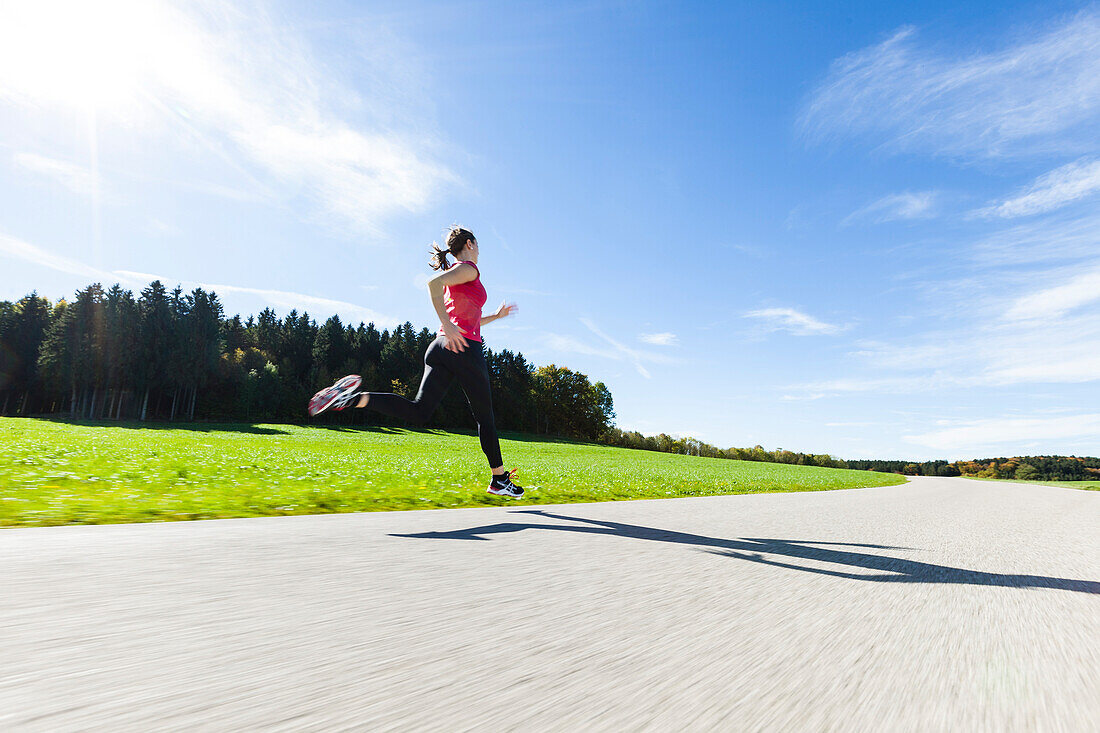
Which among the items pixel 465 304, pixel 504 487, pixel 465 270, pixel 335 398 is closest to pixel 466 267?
pixel 465 270

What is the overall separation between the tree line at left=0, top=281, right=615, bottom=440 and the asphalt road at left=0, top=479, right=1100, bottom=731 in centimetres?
6244

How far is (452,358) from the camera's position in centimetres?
562

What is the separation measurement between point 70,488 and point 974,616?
719 centimetres

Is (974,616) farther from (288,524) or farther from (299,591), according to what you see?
(288,524)

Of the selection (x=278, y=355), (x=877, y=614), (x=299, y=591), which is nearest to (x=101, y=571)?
(x=299, y=591)

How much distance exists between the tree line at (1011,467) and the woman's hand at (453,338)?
82843 millimetres

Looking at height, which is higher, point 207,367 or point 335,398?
point 207,367

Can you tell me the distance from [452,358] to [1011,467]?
3769 inches

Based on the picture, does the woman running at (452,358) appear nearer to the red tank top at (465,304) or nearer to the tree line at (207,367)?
the red tank top at (465,304)

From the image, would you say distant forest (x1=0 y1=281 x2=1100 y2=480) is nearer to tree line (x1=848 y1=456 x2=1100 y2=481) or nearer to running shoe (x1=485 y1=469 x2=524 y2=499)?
tree line (x1=848 y1=456 x2=1100 y2=481)

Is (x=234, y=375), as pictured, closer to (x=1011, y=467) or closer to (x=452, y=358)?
(x=452, y=358)

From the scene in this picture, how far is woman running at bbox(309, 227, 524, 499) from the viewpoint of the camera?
5465mm

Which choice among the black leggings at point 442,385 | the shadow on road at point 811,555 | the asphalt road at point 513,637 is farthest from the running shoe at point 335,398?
the shadow on road at point 811,555

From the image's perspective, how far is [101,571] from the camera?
7.20 feet
